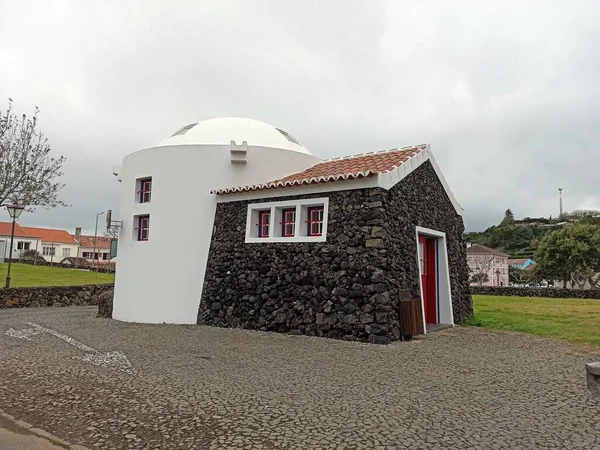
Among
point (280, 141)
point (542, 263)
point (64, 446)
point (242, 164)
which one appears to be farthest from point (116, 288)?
point (542, 263)

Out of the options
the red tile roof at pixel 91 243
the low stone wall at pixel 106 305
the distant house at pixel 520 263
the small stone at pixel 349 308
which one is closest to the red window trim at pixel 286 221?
the small stone at pixel 349 308

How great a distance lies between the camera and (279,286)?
→ 34.3 ft

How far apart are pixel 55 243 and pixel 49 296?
5021 cm

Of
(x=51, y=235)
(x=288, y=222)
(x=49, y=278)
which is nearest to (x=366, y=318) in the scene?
(x=288, y=222)

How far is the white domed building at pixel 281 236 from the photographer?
937cm

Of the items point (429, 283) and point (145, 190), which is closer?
point (429, 283)

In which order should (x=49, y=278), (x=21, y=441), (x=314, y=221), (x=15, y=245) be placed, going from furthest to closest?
(x=15, y=245) → (x=49, y=278) → (x=314, y=221) → (x=21, y=441)

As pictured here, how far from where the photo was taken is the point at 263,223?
1159 centimetres

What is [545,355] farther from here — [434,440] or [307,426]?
[307,426]

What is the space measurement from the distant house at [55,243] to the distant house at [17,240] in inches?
38.5

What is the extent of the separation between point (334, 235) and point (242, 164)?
410 cm

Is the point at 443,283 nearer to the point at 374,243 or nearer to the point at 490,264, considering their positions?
the point at 374,243

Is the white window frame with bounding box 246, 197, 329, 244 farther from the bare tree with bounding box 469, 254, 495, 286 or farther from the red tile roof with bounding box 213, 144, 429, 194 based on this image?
the bare tree with bounding box 469, 254, 495, 286

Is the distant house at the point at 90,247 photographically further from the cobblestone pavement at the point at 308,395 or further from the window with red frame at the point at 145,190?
the cobblestone pavement at the point at 308,395
